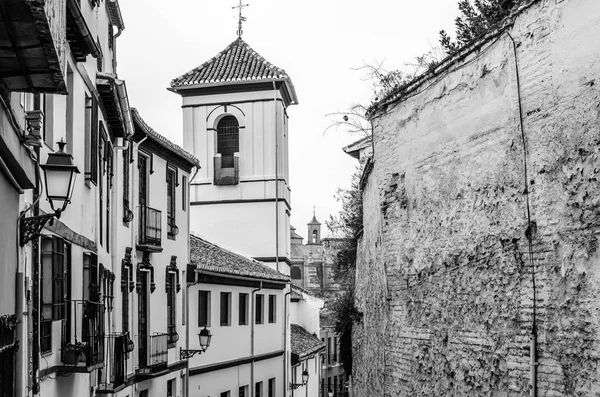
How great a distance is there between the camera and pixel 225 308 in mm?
28391

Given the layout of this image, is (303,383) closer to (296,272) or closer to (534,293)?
(534,293)

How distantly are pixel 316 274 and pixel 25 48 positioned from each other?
10609 cm

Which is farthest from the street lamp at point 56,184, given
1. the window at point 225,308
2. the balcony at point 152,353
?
the window at point 225,308

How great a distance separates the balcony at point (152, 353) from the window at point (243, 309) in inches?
326

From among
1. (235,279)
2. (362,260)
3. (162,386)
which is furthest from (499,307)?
(235,279)

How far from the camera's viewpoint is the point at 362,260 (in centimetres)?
1702

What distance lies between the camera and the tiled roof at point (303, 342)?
3947 centimetres

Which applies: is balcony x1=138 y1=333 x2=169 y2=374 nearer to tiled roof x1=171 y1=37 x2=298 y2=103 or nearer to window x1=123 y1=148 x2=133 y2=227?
window x1=123 y1=148 x2=133 y2=227

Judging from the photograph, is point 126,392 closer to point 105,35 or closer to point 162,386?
point 162,386

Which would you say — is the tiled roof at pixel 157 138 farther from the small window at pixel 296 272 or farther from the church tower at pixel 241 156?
the small window at pixel 296 272

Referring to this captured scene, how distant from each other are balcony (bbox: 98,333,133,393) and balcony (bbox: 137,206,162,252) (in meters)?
3.48

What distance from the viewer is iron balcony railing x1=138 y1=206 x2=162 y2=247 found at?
20.2 m

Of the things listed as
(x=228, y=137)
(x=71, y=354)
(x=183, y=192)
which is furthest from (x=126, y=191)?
(x=228, y=137)

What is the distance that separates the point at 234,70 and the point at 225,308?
1233 centimetres
